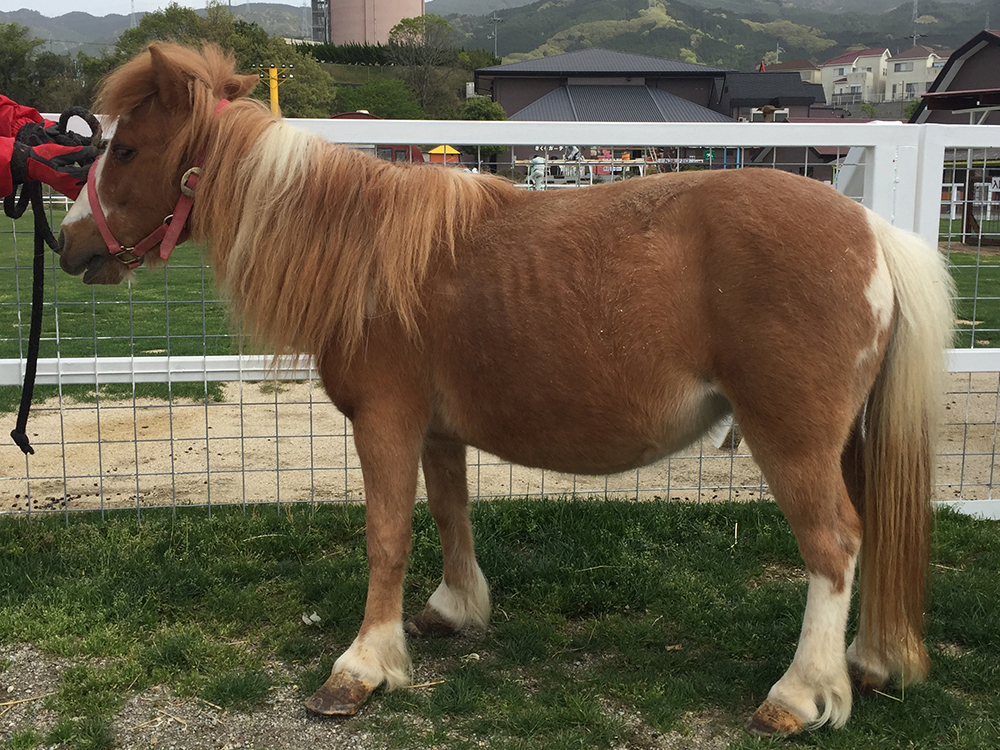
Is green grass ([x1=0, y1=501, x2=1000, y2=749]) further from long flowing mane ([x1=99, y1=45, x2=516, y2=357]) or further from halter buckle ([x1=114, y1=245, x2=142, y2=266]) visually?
halter buckle ([x1=114, y1=245, x2=142, y2=266])

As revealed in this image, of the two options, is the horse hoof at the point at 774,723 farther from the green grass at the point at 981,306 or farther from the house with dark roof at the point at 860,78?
the house with dark roof at the point at 860,78

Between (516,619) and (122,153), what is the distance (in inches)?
93.6

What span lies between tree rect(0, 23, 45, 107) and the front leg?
2127 inches

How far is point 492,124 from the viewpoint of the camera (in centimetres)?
402

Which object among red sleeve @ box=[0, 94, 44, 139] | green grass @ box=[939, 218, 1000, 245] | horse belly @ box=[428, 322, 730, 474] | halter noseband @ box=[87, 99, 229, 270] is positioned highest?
red sleeve @ box=[0, 94, 44, 139]

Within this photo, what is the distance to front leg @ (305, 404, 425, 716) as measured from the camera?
9.07 feet

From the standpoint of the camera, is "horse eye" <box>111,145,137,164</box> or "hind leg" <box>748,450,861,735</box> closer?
"hind leg" <box>748,450,861,735</box>

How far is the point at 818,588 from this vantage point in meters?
2.53

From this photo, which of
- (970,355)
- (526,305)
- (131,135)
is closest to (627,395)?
(526,305)

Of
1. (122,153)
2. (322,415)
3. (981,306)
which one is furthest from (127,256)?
(981,306)

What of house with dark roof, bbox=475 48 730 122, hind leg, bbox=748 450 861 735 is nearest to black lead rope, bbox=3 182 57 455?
hind leg, bbox=748 450 861 735

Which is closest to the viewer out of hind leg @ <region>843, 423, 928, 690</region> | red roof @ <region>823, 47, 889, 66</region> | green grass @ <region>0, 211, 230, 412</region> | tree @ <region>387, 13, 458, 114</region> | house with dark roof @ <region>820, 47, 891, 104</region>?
hind leg @ <region>843, 423, 928, 690</region>

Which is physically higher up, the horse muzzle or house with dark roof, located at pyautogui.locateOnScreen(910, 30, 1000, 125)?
house with dark roof, located at pyautogui.locateOnScreen(910, 30, 1000, 125)

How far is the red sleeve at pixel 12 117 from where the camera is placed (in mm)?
3439
